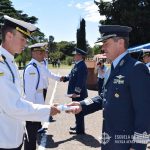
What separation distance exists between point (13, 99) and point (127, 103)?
1.09 m

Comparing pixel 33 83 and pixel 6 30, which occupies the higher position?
pixel 6 30

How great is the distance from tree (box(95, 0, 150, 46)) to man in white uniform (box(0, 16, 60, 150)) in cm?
4091

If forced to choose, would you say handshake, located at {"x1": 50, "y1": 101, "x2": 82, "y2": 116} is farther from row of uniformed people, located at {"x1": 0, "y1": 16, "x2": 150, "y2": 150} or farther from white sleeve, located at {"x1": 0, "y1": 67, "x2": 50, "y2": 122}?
white sleeve, located at {"x1": 0, "y1": 67, "x2": 50, "y2": 122}

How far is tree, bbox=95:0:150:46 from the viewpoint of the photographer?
4406 cm

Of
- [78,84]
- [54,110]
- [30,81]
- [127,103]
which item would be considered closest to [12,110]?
[54,110]

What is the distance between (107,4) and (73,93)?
1560 inches

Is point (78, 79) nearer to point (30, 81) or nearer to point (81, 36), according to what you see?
point (30, 81)

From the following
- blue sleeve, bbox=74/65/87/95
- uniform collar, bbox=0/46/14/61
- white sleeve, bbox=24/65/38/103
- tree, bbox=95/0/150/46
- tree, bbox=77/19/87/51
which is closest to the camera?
uniform collar, bbox=0/46/14/61

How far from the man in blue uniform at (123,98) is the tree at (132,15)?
40682mm

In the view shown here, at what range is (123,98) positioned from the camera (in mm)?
3803

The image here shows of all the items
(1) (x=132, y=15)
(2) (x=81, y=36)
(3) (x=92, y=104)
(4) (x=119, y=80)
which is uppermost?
(1) (x=132, y=15)

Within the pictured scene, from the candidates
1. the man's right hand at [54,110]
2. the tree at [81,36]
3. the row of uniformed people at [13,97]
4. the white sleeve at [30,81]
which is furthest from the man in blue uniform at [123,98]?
the tree at [81,36]

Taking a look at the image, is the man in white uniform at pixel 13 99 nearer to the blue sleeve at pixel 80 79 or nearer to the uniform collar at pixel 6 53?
the uniform collar at pixel 6 53

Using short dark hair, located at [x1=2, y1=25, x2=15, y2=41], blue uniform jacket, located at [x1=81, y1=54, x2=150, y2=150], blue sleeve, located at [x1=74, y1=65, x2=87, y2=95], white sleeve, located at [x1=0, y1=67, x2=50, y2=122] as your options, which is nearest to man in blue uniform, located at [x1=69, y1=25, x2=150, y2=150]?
blue uniform jacket, located at [x1=81, y1=54, x2=150, y2=150]
